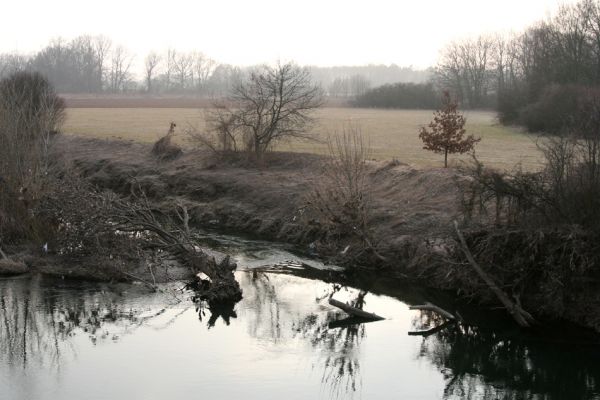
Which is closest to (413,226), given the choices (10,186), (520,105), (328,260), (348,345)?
(328,260)

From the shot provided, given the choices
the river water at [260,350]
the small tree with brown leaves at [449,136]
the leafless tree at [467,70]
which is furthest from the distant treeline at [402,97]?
the river water at [260,350]

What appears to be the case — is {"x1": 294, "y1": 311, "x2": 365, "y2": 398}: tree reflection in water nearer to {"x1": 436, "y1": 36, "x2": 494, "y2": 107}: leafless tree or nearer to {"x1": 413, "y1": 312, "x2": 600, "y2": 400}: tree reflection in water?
{"x1": 413, "y1": 312, "x2": 600, "y2": 400}: tree reflection in water

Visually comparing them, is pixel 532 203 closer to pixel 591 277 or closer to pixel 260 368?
pixel 591 277

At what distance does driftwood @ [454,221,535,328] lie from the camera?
54.6 ft

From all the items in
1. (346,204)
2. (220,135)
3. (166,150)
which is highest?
(220,135)

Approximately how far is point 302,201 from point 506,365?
13006 millimetres

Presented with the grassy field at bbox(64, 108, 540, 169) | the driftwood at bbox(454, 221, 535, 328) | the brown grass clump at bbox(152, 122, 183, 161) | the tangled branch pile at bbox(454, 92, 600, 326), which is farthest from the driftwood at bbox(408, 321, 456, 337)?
the brown grass clump at bbox(152, 122, 183, 161)

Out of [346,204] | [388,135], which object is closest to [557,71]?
[388,135]

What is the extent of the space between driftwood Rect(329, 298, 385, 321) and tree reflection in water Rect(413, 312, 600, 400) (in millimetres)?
1132

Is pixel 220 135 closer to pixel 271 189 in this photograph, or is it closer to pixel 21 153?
pixel 271 189

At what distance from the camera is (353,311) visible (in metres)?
17.3

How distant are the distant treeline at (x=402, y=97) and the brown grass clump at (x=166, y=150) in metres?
55.7

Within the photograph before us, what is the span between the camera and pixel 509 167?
3067cm

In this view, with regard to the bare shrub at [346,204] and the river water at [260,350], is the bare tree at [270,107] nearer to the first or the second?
the bare shrub at [346,204]
